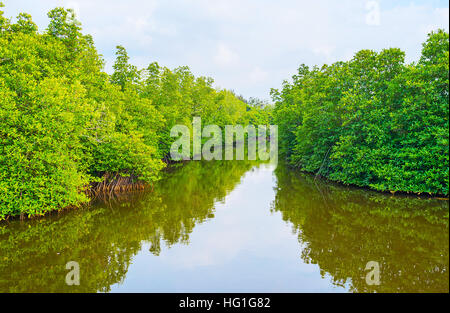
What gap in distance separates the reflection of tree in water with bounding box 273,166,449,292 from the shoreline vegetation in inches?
102

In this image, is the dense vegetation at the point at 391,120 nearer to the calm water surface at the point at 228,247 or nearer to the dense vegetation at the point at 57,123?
the calm water surface at the point at 228,247

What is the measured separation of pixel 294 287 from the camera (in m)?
8.01

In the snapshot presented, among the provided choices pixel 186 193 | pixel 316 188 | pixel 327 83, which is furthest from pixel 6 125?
pixel 327 83

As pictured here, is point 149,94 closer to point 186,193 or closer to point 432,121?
point 186,193

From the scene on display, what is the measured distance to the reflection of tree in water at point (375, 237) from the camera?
7973 millimetres

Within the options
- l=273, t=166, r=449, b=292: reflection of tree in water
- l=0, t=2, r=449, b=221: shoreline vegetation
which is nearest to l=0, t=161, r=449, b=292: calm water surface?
l=273, t=166, r=449, b=292: reflection of tree in water

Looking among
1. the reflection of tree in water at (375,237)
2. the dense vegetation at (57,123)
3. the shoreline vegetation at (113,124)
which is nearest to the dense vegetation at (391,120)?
the shoreline vegetation at (113,124)

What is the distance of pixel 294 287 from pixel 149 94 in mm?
33500

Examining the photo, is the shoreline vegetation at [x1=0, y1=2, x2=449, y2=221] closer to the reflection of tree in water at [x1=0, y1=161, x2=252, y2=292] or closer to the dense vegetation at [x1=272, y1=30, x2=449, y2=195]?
the dense vegetation at [x1=272, y1=30, x2=449, y2=195]

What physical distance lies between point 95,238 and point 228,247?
5766 millimetres

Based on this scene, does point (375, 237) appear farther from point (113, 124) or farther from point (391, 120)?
point (113, 124)

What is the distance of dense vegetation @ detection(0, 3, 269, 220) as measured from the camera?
12883 mm

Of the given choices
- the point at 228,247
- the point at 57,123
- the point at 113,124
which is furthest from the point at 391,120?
the point at 57,123

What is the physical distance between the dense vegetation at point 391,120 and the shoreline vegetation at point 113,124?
0.21 feet
